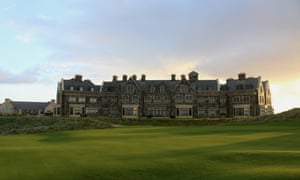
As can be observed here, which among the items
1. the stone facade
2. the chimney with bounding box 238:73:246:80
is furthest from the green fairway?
the chimney with bounding box 238:73:246:80

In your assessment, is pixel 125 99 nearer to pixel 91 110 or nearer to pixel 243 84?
pixel 91 110

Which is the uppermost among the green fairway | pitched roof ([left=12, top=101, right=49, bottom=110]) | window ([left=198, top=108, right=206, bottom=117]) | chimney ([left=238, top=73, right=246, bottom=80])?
chimney ([left=238, top=73, right=246, bottom=80])

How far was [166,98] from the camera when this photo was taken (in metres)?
90.2

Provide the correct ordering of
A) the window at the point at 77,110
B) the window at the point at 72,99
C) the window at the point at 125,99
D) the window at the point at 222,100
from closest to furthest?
the window at the point at 222,100, the window at the point at 125,99, the window at the point at 72,99, the window at the point at 77,110

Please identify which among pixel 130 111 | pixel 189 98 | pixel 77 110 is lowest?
pixel 130 111

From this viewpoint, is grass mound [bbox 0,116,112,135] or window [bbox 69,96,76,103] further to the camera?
window [bbox 69,96,76,103]

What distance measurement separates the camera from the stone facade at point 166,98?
85562mm

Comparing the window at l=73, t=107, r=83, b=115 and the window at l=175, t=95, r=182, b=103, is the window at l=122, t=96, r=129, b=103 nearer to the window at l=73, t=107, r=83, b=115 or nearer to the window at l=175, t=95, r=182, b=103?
the window at l=73, t=107, r=83, b=115

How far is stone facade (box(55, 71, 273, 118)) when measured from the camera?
85562mm

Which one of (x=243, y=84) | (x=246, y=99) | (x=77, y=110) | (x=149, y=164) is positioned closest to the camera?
(x=149, y=164)

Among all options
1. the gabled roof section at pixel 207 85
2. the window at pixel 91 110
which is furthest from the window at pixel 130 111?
the gabled roof section at pixel 207 85

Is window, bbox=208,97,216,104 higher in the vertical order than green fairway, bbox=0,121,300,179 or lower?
higher

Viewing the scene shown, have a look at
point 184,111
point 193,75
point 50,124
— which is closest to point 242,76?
point 193,75

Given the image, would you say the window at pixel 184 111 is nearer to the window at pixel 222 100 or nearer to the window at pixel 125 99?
the window at pixel 222 100
